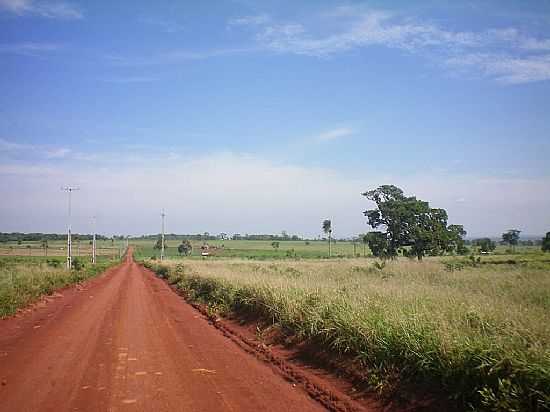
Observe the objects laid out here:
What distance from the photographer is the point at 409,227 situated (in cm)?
4272

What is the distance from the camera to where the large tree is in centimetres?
4228

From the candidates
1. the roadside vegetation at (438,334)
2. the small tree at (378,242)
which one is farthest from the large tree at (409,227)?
the roadside vegetation at (438,334)

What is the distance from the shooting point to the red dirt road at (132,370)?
709 centimetres

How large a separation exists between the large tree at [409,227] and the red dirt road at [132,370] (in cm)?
3045

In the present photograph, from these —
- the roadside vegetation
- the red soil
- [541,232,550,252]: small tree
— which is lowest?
the red soil

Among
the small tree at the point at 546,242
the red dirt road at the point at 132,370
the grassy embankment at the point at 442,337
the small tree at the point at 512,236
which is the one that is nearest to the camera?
the grassy embankment at the point at 442,337

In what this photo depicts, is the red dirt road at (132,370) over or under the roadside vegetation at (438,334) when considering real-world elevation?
under

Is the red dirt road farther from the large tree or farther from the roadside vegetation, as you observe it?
the large tree

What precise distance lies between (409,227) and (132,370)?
3676 cm

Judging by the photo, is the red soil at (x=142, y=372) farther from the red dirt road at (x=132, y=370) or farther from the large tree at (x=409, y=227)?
the large tree at (x=409, y=227)

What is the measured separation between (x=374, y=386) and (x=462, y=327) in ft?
5.39

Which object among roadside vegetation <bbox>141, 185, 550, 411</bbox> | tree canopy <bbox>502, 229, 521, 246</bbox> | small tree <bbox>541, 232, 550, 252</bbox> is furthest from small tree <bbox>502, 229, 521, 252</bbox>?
roadside vegetation <bbox>141, 185, 550, 411</bbox>

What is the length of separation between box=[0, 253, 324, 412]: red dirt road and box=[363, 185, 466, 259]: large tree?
30.5 meters

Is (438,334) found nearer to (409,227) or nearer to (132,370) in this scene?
(132,370)
